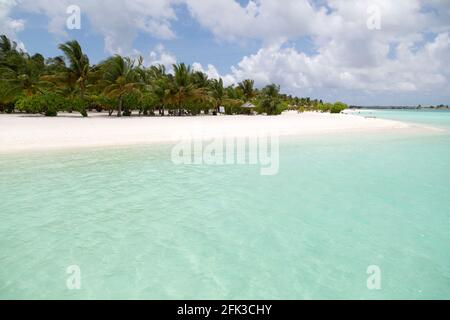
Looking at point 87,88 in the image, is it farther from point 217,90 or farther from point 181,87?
point 217,90

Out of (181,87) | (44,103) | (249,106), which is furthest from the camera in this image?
(249,106)

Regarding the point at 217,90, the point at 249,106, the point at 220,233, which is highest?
the point at 217,90

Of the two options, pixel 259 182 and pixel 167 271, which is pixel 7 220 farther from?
pixel 259 182

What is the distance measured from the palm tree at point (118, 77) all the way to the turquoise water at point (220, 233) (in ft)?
78.0

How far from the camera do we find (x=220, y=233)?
5.19m

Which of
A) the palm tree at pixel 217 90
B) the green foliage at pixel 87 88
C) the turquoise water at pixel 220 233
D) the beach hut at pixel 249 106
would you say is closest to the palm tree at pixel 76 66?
the green foliage at pixel 87 88

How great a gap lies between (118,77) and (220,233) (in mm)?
31121

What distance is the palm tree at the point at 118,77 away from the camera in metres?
32.1

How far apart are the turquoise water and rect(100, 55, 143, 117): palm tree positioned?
936 inches

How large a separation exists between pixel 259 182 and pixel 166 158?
15.7 ft

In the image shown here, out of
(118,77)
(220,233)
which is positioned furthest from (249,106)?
(220,233)

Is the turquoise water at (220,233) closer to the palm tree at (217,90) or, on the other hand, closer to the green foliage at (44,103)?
the green foliage at (44,103)

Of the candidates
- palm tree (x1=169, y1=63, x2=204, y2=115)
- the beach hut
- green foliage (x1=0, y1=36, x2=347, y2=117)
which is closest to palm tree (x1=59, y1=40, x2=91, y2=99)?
green foliage (x1=0, y1=36, x2=347, y2=117)

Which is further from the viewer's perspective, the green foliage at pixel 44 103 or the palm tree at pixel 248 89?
the palm tree at pixel 248 89
